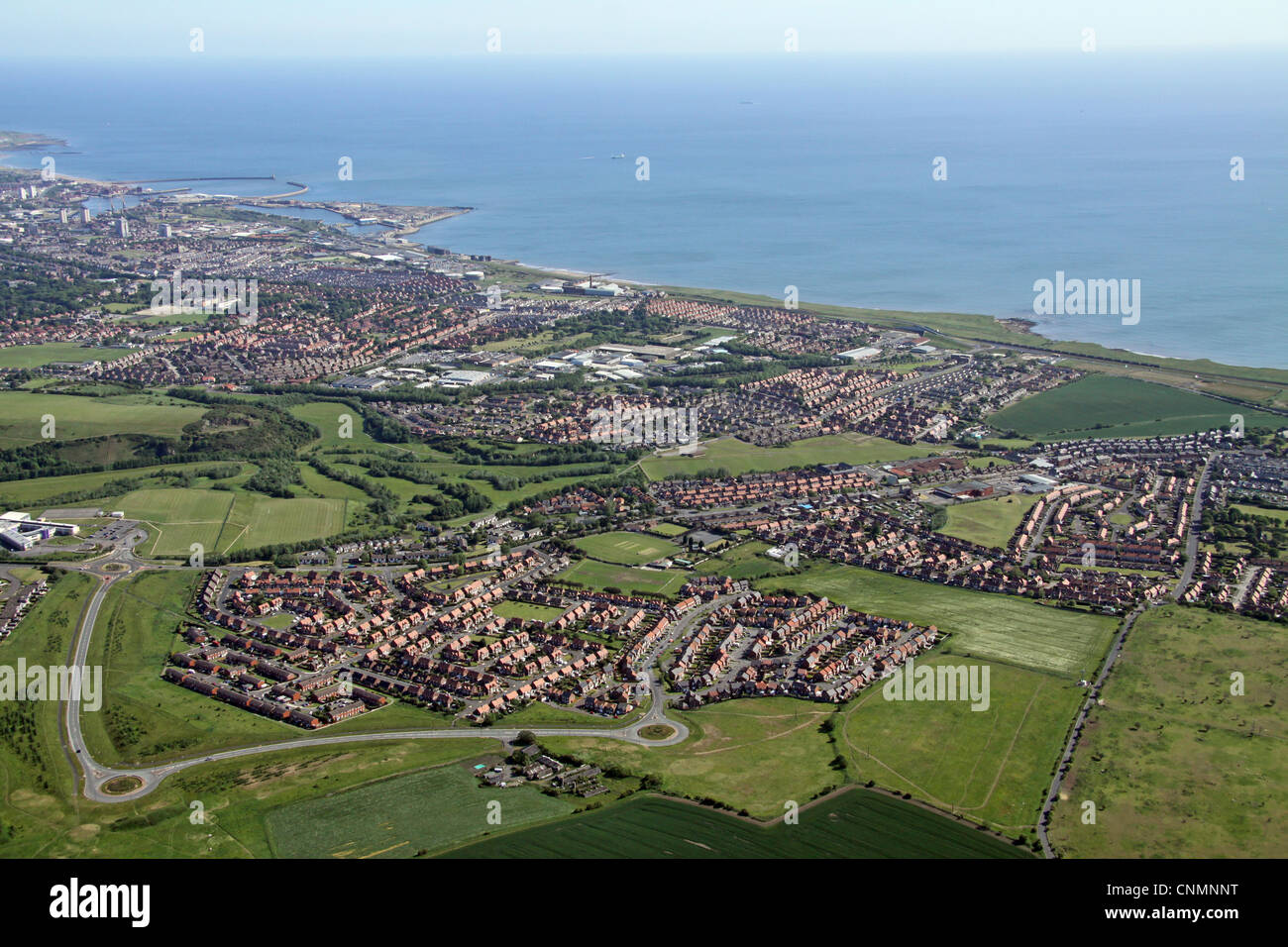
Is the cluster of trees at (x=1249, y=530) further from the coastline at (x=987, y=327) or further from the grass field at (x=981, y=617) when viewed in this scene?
the coastline at (x=987, y=327)

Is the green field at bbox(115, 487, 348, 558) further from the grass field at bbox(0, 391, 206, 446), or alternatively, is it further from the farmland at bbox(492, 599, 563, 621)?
the farmland at bbox(492, 599, 563, 621)

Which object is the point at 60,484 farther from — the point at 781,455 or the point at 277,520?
the point at 781,455

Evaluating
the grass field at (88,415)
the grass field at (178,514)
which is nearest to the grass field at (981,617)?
the grass field at (178,514)

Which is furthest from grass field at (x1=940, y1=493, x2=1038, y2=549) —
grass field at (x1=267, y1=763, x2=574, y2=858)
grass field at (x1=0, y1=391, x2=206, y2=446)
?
grass field at (x1=0, y1=391, x2=206, y2=446)

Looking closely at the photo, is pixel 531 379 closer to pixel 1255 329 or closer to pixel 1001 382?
pixel 1001 382
